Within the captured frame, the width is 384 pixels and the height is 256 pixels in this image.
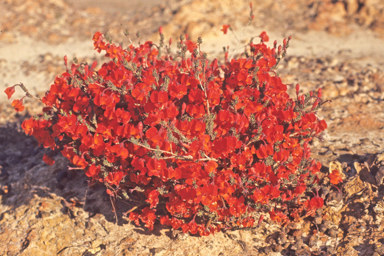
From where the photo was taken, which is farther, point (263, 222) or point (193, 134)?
point (263, 222)

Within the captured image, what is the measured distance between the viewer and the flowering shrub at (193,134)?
2.83 meters

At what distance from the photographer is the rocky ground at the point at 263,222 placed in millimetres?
3594

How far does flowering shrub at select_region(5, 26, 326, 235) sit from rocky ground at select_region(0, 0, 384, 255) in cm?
34

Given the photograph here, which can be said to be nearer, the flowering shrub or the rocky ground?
the flowering shrub

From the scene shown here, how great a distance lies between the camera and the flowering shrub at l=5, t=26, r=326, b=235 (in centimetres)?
283

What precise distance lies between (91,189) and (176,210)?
5.41 ft

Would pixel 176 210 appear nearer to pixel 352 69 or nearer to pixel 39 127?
pixel 39 127

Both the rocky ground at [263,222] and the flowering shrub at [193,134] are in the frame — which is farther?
the rocky ground at [263,222]

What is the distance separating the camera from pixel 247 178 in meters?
3.14

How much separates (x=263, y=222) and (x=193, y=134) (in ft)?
4.86

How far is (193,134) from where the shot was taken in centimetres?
281

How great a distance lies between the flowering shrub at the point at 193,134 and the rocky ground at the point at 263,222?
34cm

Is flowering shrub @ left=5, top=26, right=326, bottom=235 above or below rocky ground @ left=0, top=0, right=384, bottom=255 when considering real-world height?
above

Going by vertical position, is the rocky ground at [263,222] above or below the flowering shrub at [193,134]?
below
